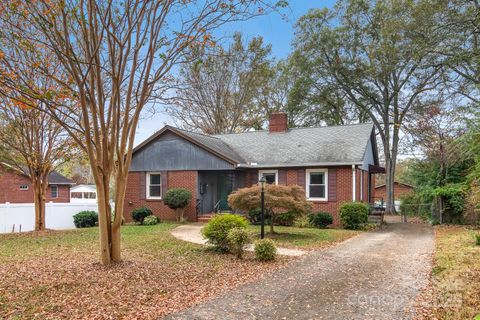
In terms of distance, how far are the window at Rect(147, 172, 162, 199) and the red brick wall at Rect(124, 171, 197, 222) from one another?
0.98 feet

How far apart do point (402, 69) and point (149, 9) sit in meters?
19.6

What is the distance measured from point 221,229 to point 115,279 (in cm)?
329

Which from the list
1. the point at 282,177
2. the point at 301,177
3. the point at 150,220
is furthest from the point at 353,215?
the point at 150,220

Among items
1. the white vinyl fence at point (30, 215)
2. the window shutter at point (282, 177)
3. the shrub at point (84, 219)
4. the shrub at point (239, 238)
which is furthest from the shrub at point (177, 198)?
the shrub at point (239, 238)

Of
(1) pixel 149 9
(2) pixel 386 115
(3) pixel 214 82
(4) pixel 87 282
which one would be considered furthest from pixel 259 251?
(3) pixel 214 82

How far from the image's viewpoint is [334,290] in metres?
6.15

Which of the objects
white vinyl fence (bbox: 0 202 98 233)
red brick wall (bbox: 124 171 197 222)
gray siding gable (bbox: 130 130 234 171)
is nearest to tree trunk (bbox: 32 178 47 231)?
white vinyl fence (bbox: 0 202 98 233)

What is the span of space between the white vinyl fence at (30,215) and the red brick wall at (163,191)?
2298 mm

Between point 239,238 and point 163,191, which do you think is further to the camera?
point 163,191

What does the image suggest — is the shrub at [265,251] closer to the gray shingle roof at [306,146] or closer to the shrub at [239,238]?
the shrub at [239,238]

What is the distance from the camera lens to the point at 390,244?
11.2m

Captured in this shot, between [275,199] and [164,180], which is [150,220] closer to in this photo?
[164,180]

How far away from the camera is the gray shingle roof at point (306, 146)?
1700 cm

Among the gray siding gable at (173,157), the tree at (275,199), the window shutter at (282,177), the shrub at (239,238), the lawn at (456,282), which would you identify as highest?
the gray siding gable at (173,157)
